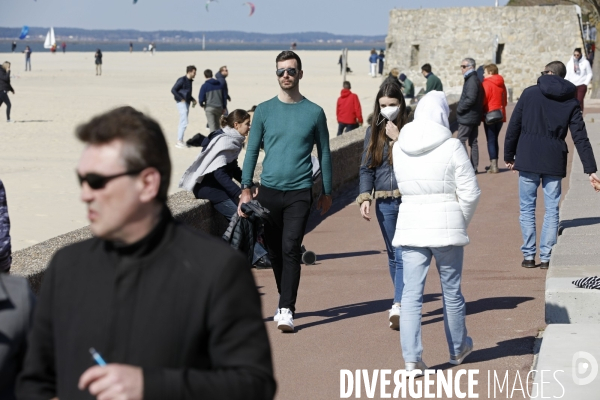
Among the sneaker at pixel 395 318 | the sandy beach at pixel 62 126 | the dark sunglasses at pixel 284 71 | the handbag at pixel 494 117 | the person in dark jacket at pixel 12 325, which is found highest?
the dark sunglasses at pixel 284 71

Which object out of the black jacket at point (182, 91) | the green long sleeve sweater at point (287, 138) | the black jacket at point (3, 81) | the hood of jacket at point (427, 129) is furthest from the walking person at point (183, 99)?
the hood of jacket at point (427, 129)

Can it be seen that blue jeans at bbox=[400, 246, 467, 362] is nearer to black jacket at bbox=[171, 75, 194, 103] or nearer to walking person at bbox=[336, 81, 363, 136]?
walking person at bbox=[336, 81, 363, 136]

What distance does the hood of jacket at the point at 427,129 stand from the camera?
17.6 feet

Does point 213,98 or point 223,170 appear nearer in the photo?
point 223,170

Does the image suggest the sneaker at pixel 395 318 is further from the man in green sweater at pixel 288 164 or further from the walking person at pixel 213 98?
the walking person at pixel 213 98

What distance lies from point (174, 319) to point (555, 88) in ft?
21.3

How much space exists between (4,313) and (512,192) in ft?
36.0

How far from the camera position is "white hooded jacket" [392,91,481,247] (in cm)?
534

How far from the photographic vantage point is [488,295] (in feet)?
24.6

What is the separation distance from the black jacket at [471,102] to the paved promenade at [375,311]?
139 inches

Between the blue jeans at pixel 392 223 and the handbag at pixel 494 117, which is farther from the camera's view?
the handbag at pixel 494 117

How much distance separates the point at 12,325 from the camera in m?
2.56

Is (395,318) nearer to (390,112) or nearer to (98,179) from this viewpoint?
(390,112)

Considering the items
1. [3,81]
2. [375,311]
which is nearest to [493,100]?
[375,311]
